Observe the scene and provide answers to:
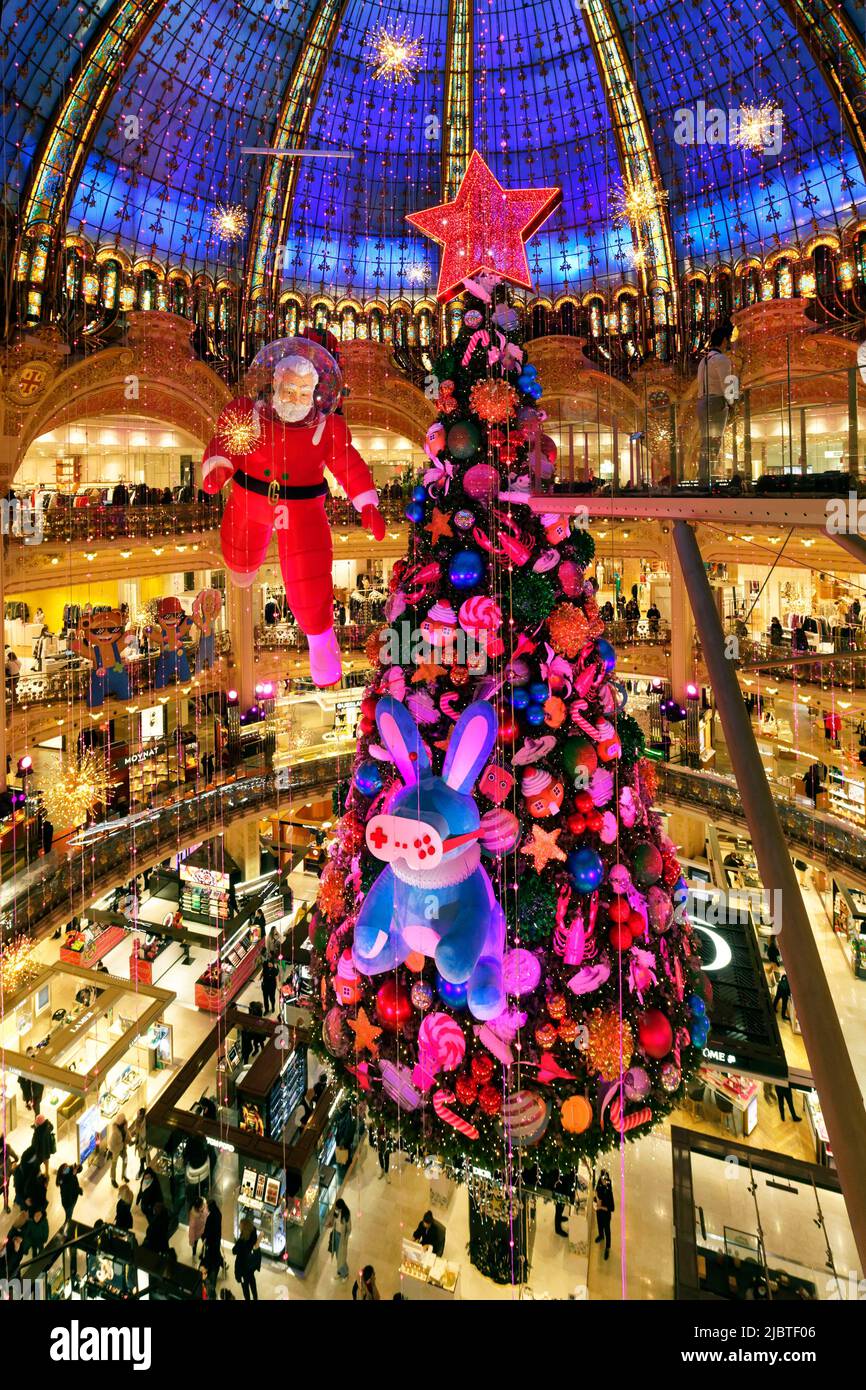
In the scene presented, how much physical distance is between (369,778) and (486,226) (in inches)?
188

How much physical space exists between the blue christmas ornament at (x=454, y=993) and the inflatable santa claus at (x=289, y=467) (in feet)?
20.4

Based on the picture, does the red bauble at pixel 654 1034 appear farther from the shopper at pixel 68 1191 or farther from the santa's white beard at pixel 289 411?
the santa's white beard at pixel 289 411

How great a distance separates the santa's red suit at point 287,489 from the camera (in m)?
10.0

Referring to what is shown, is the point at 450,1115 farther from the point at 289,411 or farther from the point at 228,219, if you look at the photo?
the point at 228,219

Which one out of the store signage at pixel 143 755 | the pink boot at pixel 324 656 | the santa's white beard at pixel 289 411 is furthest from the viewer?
the store signage at pixel 143 755

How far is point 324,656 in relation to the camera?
37.2ft

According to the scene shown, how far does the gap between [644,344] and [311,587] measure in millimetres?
15171

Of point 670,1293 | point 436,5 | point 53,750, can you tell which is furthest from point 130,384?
point 670,1293

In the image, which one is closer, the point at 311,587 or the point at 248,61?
the point at 311,587

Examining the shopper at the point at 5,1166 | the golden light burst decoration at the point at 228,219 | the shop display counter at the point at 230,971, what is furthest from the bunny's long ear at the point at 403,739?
the golden light burst decoration at the point at 228,219

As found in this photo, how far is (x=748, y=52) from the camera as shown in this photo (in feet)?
56.8

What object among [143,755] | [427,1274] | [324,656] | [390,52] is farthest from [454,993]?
[390,52]

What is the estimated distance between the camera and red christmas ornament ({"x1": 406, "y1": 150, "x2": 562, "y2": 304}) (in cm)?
637
